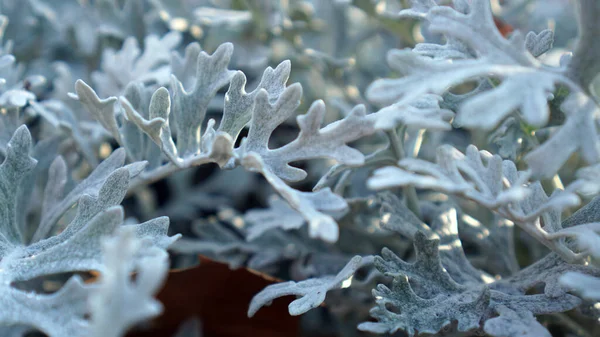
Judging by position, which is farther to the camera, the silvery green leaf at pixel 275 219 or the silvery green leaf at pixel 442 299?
the silvery green leaf at pixel 275 219

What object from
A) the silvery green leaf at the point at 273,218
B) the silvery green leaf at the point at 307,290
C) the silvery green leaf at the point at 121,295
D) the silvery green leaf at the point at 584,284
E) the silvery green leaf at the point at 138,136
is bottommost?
the silvery green leaf at the point at 273,218

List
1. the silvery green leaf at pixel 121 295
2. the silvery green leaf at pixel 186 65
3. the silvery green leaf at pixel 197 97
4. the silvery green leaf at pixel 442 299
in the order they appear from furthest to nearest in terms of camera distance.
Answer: the silvery green leaf at pixel 186 65
the silvery green leaf at pixel 197 97
the silvery green leaf at pixel 442 299
the silvery green leaf at pixel 121 295

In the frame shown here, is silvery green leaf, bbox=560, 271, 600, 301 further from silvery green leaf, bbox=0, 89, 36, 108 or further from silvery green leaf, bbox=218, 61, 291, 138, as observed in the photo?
silvery green leaf, bbox=0, 89, 36, 108

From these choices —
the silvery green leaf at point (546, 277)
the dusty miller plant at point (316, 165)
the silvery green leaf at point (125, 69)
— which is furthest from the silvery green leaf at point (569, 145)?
the silvery green leaf at point (125, 69)

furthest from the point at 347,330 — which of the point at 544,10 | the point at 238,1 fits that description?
the point at 544,10

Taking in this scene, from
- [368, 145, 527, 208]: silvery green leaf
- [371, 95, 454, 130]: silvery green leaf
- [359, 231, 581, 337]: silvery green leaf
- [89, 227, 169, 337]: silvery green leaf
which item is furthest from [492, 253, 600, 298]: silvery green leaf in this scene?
[89, 227, 169, 337]: silvery green leaf

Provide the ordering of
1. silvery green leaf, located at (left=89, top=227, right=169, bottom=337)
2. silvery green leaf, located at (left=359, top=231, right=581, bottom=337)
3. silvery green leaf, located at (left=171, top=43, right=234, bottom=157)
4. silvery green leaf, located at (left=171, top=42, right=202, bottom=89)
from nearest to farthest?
silvery green leaf, located at (left=89, top=227, right=169, bottom=337)
silvery green leaf, located at (left=359, top=231, right=581, bottom=337)
silvery green leaf, located at (left=171, top=43, right=234, bottom=157)
silvery green leaf, located at (left=171, top=42, right=202, bottom=89)

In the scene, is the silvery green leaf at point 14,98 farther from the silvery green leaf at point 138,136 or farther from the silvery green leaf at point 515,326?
the silvery green leaf at point 515,326

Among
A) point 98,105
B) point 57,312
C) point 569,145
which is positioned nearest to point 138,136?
point 98,105

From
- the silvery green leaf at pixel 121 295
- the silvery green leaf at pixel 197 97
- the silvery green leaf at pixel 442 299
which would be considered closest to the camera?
the silvery green leaf at pixel 121 295
